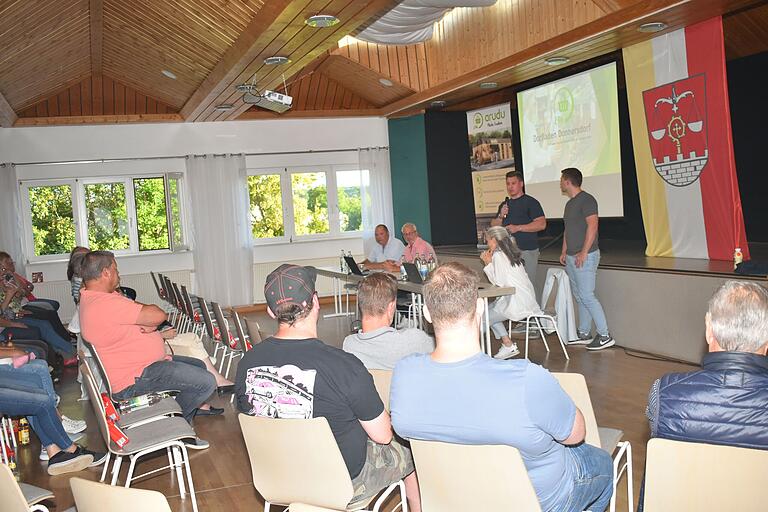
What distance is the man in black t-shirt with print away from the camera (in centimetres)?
265

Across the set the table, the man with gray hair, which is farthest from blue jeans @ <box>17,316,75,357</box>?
the man with gray hair

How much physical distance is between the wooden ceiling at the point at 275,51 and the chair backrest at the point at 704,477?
4051 millimetres

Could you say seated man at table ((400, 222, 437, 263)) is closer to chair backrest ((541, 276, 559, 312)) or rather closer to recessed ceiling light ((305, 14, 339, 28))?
chair backrest ((541, 276, 559, 312))

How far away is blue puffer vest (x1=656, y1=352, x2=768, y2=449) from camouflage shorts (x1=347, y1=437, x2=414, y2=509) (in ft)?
3.58

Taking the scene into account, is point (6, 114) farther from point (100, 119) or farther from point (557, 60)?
point (557, 60)

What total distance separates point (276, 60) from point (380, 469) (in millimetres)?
5103

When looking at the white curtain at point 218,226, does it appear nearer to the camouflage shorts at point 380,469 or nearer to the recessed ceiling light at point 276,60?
the recessed ceiling light at point 276,60

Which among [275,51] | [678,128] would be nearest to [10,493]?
[275,51]

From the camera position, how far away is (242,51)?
6.79 metres

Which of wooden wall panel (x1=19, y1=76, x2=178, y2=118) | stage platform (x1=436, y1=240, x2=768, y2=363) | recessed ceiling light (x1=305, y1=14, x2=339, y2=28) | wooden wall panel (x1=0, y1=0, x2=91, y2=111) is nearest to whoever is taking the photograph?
recessed ceiling light (x1=305, y1=14, x2=339, y2=28)

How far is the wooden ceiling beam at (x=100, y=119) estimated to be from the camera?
10.9 meters

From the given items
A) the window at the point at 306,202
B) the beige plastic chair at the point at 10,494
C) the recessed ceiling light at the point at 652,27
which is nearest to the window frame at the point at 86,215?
the window at the point at 306,202

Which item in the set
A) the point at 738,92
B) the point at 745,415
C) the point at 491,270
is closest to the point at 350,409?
the point at 745,415

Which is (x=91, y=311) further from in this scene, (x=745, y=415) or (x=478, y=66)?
(x=478, y=66)
